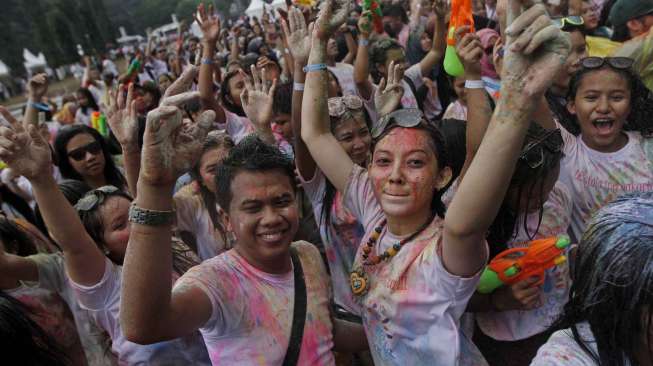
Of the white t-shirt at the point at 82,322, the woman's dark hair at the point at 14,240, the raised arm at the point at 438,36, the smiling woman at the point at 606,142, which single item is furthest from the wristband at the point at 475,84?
the raised arm at the point at 438,36

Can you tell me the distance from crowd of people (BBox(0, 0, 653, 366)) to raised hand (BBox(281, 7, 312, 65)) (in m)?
0.01

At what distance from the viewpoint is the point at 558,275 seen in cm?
190

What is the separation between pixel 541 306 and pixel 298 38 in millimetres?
1902

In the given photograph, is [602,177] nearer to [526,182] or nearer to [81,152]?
[526,182]

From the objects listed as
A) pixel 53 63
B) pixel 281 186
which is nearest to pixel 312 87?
pixel 281 186

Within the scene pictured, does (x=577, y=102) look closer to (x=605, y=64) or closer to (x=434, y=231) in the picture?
(x=605, y=64)

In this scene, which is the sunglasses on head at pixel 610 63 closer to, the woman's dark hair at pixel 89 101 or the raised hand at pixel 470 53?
the raised hand at pixel 470 53

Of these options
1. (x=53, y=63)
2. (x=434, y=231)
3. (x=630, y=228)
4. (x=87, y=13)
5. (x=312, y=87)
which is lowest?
(x=434, y=231)

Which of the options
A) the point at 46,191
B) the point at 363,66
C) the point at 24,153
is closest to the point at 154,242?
the point at 46,191

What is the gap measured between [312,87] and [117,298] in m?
1.30

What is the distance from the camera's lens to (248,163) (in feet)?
6.05

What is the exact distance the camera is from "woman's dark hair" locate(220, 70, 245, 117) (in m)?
4.70

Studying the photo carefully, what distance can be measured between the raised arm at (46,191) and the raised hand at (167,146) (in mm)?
638

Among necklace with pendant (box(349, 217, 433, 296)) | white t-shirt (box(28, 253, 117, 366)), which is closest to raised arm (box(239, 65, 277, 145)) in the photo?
necklace with pendant (box(349, 217, 433, 296))
